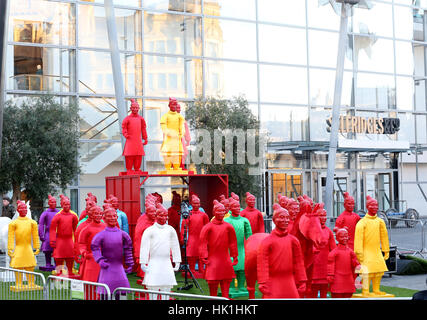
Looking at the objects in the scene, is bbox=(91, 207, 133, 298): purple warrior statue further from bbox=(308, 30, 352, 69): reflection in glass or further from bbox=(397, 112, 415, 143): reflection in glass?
bbox=(397, 112, 415, 143): reflection in glass

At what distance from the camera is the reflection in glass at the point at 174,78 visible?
26.3 m

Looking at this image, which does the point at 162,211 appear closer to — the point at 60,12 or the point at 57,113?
the point at 57,113

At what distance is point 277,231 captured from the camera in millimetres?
8047

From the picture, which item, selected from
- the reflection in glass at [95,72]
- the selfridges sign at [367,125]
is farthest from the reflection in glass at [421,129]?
the reflection in glass at [95,72]

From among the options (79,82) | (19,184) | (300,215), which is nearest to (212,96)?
(79,82)

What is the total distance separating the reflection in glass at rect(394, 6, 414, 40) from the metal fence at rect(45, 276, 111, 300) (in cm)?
2829

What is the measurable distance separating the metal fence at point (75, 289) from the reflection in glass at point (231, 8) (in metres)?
21.1

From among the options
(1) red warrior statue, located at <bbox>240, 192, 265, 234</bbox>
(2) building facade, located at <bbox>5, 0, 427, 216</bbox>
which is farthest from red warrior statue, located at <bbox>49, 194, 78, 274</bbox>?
(2) building facade, located at <bbox>5, 0, 427, 216</bbox>

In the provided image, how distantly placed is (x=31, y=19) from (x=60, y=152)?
6.26 metres

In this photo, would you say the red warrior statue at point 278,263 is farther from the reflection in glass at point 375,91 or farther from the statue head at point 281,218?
the reflection in glass at point 375,91

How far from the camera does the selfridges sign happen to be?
1180 inches

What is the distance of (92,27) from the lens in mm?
24953

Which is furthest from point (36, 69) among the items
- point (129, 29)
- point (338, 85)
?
point (338, 85)

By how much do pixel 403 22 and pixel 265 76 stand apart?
897cm
